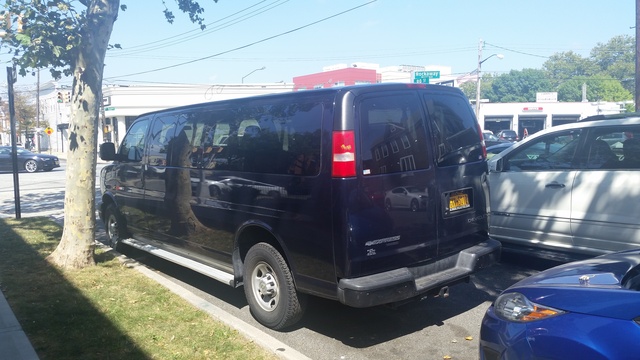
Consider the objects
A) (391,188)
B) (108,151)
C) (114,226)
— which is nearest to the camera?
(391,188)

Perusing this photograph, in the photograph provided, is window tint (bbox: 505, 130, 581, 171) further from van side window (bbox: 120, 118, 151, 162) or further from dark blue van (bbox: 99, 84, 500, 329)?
van side window (bbox: 120, 118, 151, 162)

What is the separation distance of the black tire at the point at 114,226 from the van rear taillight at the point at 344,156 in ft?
15.3

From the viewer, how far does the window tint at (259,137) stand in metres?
4.61

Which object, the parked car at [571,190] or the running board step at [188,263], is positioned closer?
the running board step at [188,263]

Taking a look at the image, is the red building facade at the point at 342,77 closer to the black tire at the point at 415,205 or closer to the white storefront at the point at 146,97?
the white storefront at the point at 146,97

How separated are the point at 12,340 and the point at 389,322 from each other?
11.1 feet

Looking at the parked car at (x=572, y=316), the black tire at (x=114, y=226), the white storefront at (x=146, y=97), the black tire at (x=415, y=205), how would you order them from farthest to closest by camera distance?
the white storefront at (x=146, y=97)
the black tire at (x=114, y=226)
the black tire at (x=415, y=205)
the parked car at (x=572, y=316)

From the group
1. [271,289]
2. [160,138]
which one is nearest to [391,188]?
[271,289]

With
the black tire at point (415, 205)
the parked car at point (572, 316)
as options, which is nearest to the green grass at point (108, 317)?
the black tire at point (415, 205)

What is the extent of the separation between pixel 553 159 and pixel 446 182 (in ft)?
8.42

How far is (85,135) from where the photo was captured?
6.93 metres

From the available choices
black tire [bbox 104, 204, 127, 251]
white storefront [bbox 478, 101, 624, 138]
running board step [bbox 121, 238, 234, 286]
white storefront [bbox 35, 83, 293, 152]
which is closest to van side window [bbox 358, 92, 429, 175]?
running board step [bbox 121, 238, 234, 286]

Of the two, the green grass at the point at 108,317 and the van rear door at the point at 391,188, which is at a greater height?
the van rear door at the point at 391,188

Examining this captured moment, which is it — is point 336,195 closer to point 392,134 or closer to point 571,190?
point 392,134
